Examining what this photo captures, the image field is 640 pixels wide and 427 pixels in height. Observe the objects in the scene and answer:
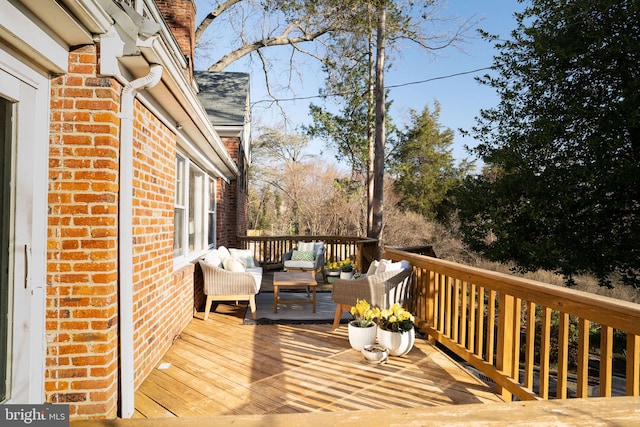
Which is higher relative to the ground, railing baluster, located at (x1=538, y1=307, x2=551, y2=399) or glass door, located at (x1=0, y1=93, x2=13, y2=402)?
glass door, located at (x1=0, y1=93, x2=13, y2=402)

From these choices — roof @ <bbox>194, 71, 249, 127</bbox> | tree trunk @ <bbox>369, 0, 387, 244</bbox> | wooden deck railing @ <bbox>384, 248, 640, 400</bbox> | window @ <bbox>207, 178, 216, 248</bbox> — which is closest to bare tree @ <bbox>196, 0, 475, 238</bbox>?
tree trunk @ <bbox>369, 0, 387, 244</bbox>

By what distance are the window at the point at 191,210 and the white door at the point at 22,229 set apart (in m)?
2.29

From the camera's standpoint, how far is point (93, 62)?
2240 millimetres

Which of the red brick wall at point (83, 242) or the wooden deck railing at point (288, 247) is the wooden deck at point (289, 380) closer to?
the red brick wall at point (83, 242)

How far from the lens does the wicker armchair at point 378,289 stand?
4.00 metres


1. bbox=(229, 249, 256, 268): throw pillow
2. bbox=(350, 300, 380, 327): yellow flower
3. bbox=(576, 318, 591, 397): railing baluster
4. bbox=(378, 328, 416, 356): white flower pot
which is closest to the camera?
bbox=(576, 318, 591, 397): railing baluster

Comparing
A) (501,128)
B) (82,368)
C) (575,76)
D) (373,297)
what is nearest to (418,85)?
(501,128)

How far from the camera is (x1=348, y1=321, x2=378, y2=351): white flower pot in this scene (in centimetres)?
352

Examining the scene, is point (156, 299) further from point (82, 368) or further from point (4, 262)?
point (4, 262)

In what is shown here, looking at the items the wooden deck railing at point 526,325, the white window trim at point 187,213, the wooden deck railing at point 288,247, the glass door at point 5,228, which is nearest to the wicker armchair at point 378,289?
the wooden deck railing at point 526,325

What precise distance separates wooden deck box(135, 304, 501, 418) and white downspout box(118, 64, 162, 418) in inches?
9.8

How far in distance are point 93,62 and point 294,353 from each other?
296 centimetres

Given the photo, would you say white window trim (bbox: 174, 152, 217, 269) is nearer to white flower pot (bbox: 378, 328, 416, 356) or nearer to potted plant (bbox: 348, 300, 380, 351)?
potted plant (bbox: 348, 300, 380, 351)

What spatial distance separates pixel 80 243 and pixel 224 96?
28.2 feet
